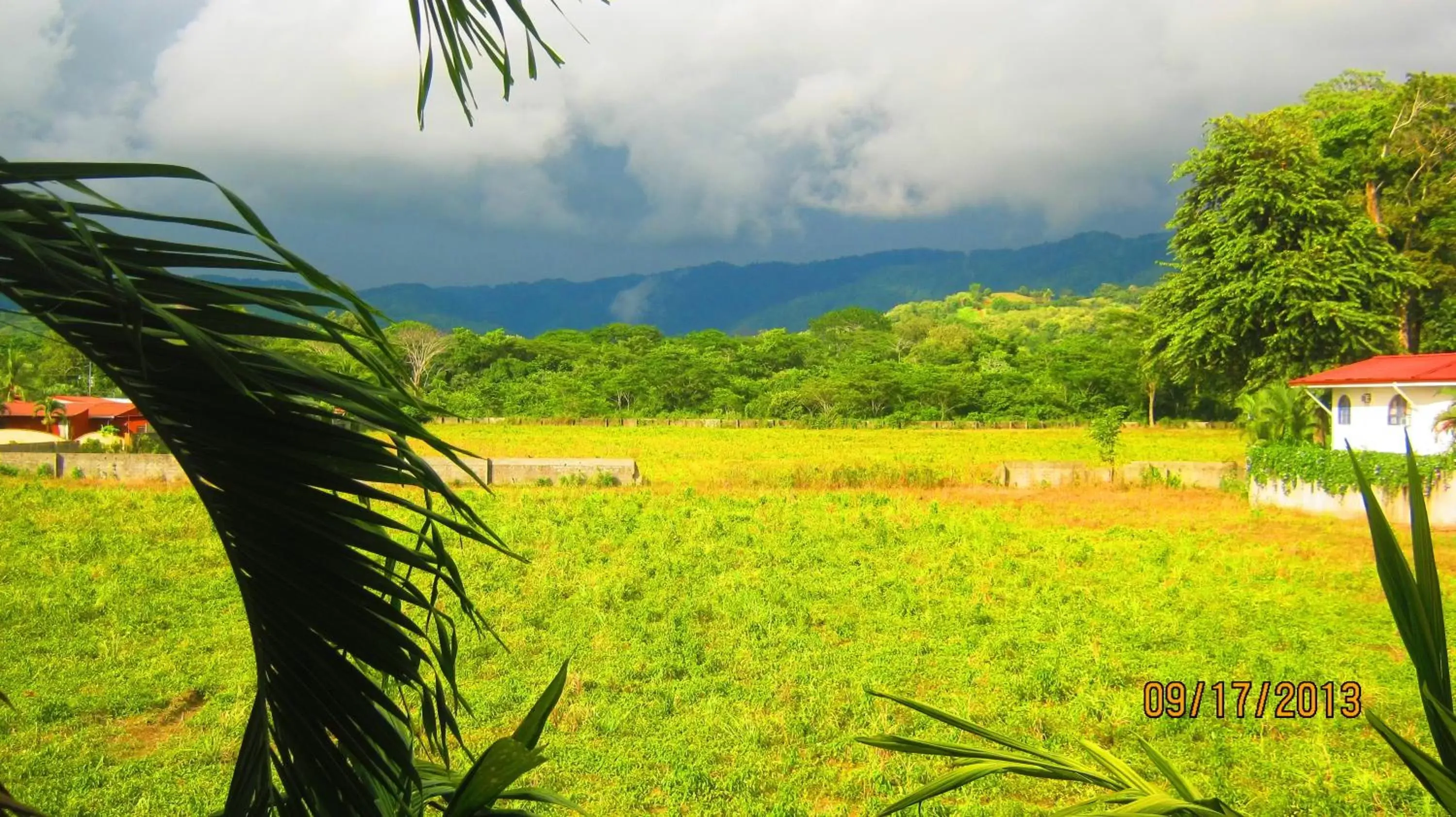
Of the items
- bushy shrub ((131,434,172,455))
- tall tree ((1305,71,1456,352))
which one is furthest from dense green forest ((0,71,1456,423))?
bushy shrub ((131,434,172,455))

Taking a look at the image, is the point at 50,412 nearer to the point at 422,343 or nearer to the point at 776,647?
the point at 776,647

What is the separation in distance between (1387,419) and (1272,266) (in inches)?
200

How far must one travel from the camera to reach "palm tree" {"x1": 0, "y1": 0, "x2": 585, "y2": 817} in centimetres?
76

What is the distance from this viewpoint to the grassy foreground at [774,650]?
4.33 m

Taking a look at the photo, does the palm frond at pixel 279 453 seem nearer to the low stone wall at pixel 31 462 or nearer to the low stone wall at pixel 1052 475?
the low stone wall at pixel 1052 475

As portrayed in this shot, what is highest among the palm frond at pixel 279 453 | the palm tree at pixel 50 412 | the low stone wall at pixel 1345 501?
the palm tree at pixel 50 412

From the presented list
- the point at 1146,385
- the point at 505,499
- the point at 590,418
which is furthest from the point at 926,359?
the point at 505,499

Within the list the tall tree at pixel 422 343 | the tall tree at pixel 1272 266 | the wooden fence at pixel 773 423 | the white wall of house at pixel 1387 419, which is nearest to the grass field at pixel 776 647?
the white wall of house at pixel 1387 419

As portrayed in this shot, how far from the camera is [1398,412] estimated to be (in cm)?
1178

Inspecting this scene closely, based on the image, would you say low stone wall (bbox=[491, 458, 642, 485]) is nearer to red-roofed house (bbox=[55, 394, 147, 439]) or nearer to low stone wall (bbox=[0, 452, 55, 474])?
low stone wall (bbox=[0, 452, 55, 474])

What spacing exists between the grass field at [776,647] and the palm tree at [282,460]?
1980mm

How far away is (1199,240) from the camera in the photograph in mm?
17750

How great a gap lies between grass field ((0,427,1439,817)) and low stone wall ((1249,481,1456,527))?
672 mm

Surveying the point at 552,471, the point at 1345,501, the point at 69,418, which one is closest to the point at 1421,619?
the point at 1345,501
